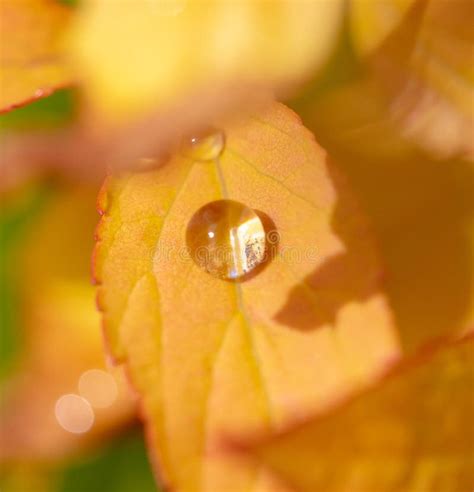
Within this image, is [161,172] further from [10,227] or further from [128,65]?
[10,227]

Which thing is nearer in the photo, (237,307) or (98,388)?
(237,307)

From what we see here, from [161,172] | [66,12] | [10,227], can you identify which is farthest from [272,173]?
[10,227]

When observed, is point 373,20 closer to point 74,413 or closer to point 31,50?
point 31,50

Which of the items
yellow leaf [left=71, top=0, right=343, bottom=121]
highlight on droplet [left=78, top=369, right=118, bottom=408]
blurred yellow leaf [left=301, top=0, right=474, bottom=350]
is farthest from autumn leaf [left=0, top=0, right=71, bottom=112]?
highlight on droplet [left=78, top=369, right=118, bottom=408]

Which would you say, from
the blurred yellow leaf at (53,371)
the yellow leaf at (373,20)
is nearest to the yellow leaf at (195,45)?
the yellow leaf at (373,20)

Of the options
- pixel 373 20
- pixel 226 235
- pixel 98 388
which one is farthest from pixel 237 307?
pixel 98 388

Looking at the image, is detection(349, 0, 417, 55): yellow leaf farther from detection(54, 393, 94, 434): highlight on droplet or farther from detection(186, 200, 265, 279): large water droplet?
detection(54, 393, 94, 434): highlight on droplet
